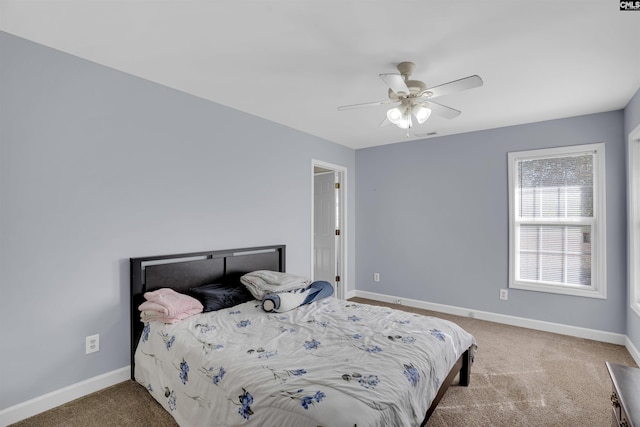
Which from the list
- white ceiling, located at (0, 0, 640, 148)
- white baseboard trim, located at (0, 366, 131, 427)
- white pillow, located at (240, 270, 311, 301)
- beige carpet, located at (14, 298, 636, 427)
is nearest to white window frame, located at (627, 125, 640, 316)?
white ceiling, located at (0, 0, 640, 148)

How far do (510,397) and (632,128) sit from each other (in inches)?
107

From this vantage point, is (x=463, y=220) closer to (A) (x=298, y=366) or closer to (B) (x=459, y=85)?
(B) (x=459, y=85)

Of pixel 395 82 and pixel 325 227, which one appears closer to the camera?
pixel 395 82

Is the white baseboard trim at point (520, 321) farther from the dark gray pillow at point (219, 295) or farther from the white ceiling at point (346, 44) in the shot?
the dark gray pillow at point (219, 295)

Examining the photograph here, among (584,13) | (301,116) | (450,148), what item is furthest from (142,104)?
(450,148)

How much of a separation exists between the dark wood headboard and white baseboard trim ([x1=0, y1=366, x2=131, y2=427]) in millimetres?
122

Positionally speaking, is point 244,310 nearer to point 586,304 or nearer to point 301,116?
point 301,116

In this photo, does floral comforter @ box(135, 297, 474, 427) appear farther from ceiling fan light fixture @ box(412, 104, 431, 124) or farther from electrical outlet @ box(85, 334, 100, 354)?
ceiling fan light fixture @ box(412, 104, 431, 124)

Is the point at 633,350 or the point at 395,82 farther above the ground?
the point at 395,82

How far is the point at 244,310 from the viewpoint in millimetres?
2771

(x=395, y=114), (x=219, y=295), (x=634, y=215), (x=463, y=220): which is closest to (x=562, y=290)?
(x=634, y=215)

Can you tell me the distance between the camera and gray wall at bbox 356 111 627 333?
3387 millimetres

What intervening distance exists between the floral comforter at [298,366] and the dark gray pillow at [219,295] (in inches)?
3.6

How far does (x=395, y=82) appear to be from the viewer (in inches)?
82.0
